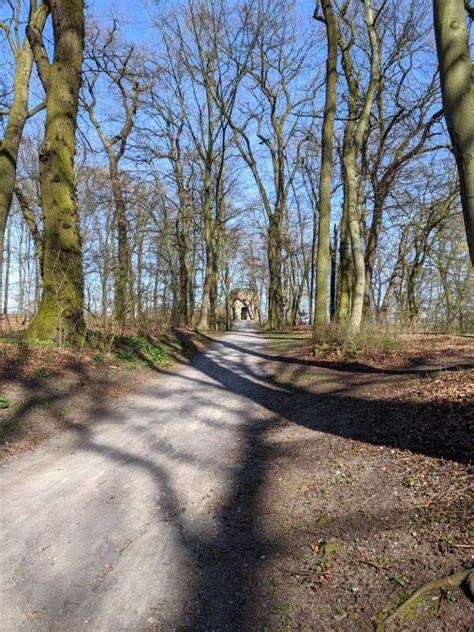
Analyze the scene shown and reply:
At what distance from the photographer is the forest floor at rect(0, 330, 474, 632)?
2.45 metres

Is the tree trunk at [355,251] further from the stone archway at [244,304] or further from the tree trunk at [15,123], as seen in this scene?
the stone archway at [244,304]

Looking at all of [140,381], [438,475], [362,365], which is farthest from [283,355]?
[438,475]

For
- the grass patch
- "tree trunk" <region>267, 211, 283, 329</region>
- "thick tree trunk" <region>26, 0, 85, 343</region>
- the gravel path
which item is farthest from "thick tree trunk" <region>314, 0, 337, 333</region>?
"tree trunk" <region>267, 211, 283, 329</region>

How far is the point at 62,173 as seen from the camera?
9.62 m

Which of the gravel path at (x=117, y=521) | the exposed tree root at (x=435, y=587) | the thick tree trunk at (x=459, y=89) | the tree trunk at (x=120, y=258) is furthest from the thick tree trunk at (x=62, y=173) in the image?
the exposed tree root at (x=435, y=587)

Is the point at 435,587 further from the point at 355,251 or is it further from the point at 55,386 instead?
the point at 355,251

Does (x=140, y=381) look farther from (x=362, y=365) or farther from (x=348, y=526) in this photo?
(x=348, y=526)

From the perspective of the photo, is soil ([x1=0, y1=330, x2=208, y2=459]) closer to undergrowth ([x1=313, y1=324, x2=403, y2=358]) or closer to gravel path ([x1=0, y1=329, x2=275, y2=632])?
gravel path ([x1=0, y1=329, x2=275, y2=632])

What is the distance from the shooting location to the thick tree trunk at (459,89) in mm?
3166

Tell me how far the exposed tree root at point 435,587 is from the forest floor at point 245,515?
1.3 inches

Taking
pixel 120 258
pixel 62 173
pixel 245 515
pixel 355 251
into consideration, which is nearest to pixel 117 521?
pixel 245 515

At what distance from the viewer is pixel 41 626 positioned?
7.65 feet

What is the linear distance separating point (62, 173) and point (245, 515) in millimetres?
8791

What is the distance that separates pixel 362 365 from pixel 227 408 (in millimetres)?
3660
